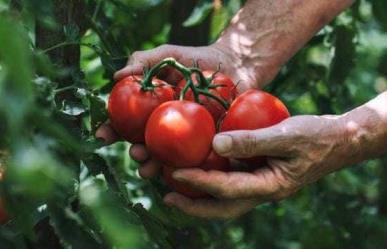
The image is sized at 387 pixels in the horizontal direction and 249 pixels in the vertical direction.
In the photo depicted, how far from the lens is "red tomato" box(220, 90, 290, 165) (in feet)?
3.68

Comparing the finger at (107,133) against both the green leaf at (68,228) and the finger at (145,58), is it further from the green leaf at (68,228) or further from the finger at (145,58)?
the green leaf at (68,228)

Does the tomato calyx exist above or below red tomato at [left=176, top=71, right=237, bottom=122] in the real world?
above

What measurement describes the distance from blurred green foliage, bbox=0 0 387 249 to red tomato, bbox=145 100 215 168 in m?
0.08

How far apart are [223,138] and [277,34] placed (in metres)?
Result: 0.60

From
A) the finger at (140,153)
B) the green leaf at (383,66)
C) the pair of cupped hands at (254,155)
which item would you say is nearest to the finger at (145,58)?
the pair of cupped hands at (254,155)

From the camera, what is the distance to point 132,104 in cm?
115

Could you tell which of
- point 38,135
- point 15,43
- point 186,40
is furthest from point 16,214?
point 186,40

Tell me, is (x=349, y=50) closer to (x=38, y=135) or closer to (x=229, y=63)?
(x=229, y=63)

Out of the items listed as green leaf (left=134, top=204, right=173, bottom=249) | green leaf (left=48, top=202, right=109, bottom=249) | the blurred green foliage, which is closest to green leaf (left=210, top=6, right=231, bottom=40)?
the blurred green foliage

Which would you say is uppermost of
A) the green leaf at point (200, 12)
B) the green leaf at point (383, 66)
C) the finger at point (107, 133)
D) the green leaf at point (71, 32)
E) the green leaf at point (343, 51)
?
the green leaf at point (71, 32)

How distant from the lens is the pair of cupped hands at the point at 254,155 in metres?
1.10

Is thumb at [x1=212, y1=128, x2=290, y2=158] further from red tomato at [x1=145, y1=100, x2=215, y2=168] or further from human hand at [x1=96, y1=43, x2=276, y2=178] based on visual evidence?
human hand at [x1=96, y1=43, x2=276, y2=178]

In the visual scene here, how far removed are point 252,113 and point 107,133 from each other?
9.8 inches

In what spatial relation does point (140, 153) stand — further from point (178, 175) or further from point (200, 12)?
point (200, 12)
